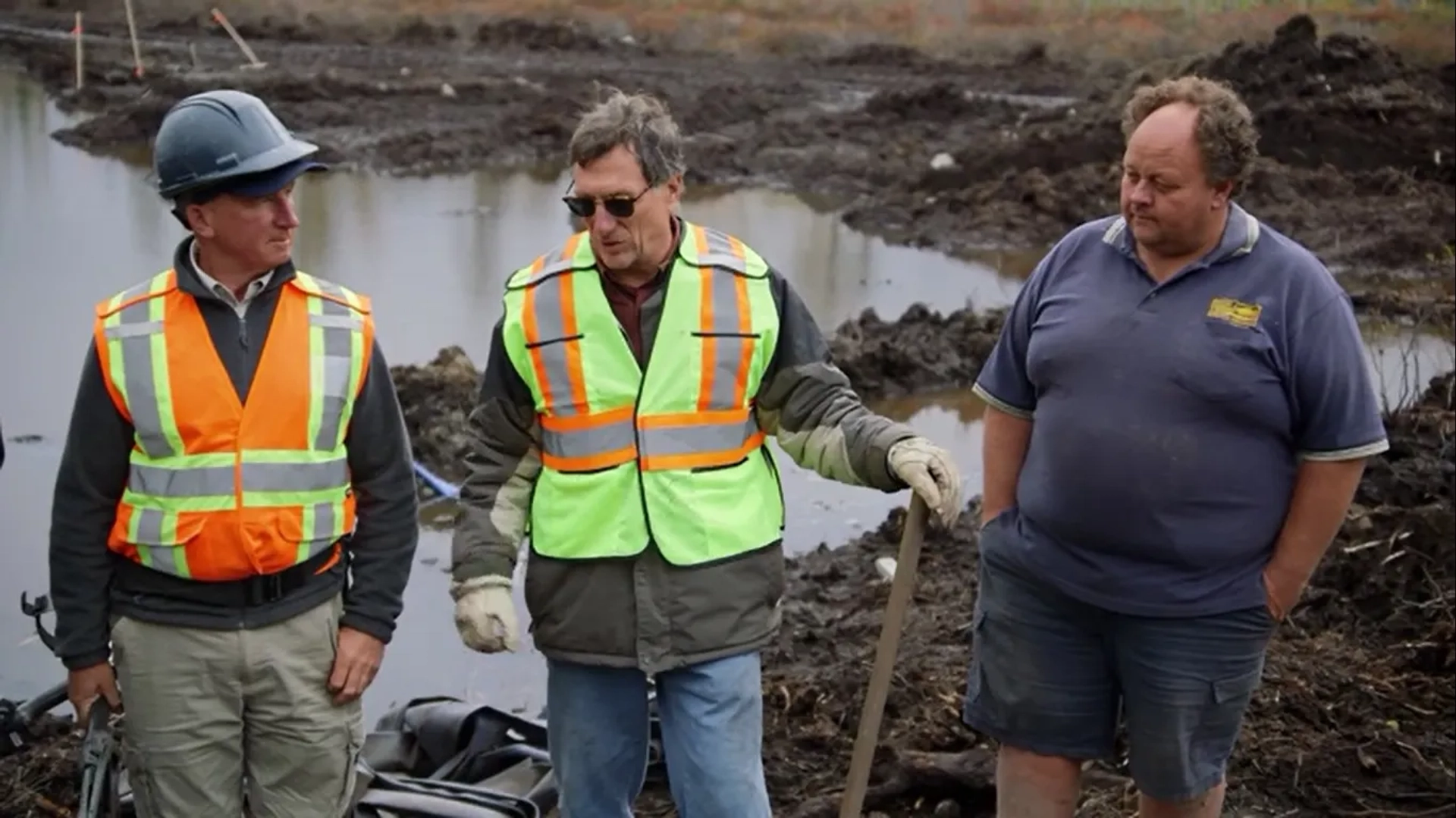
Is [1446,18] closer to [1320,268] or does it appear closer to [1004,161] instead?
[1004,161]

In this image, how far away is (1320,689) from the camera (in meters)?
5.66

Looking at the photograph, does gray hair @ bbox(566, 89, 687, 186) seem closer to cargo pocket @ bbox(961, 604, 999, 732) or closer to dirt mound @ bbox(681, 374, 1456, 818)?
cargo pocket @ bbox(961, 604, 999, 732)

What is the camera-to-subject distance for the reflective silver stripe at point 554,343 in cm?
354

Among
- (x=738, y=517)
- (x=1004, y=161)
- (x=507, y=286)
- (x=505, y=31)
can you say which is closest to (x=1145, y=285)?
(x=738, y=517)

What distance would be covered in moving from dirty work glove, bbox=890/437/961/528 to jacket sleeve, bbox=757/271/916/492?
0.04m

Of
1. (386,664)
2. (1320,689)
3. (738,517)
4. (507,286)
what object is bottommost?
(386,664)

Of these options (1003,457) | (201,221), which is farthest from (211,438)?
(1003,457)

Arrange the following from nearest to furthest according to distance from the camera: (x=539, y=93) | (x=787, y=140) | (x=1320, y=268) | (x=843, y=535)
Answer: (x=1320, y=268), (x=843, y=535), (x=787, y=140), (x=539, y=93)

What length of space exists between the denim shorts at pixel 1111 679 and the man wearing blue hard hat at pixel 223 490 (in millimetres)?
1411

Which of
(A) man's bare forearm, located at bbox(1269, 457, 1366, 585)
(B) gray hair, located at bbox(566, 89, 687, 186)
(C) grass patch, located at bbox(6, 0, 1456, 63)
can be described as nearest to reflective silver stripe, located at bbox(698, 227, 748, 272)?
(B) gray hair, located at bbox(566, 89, 687, 186)

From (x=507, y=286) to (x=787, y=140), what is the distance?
757 inches

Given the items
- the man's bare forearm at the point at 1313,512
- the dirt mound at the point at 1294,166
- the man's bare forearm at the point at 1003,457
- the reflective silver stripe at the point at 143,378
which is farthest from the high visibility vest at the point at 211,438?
the dirt mound at the point at 1294,166

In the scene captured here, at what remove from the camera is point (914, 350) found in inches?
428

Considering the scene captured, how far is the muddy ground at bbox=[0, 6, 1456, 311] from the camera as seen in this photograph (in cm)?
1717
